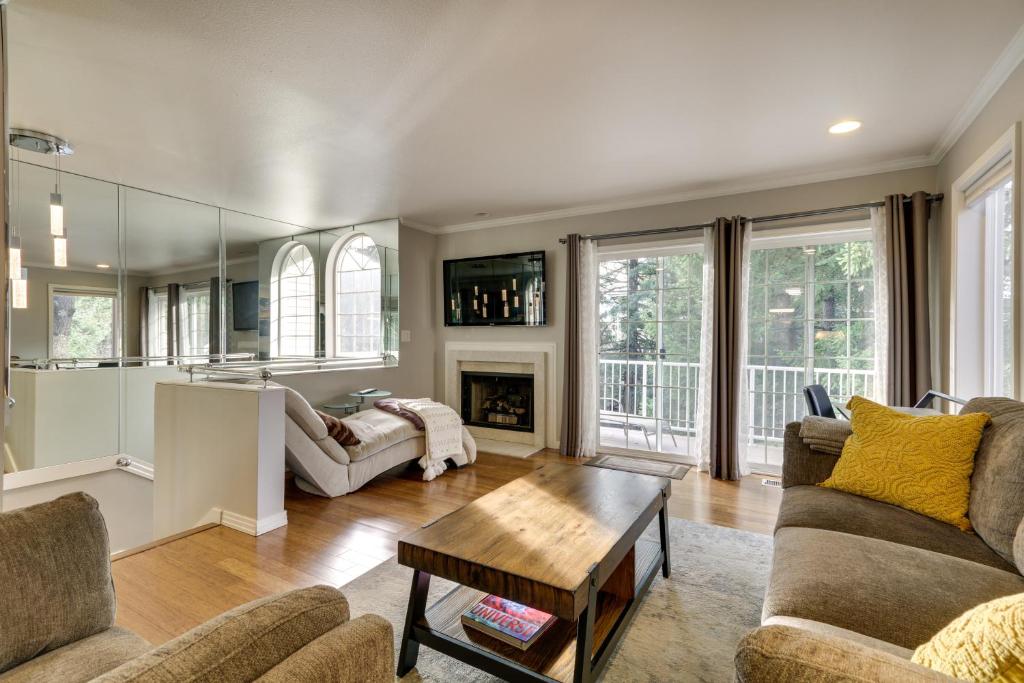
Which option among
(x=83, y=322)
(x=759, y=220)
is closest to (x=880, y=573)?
→ (x=759, y=220)

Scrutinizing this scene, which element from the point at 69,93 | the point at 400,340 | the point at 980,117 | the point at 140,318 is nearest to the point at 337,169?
the point at 69,93

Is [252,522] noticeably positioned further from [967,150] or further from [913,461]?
[967,150]

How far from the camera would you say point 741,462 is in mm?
3918

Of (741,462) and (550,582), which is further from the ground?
(550,582)

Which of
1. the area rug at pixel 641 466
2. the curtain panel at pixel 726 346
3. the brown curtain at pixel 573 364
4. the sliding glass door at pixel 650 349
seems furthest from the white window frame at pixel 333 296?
the curtain panel at pixel 726 346

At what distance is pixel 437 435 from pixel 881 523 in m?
3.07

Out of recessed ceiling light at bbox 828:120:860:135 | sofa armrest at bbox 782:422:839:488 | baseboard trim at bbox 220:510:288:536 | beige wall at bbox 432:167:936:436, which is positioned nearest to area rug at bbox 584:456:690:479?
beige wall at bbox 432:167:936:436

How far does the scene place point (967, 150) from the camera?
278cm

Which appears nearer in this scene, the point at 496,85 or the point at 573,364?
the point at 496,85

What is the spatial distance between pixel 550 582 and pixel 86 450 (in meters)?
4.29

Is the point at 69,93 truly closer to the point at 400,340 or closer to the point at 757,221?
the point at 400,340

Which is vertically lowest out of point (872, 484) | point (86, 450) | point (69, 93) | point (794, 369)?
point (86, 450)

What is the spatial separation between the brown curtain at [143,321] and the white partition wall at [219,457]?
132cm

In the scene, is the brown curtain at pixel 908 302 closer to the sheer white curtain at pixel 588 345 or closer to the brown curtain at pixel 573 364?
the sheer white curtain at pixel 588 345
